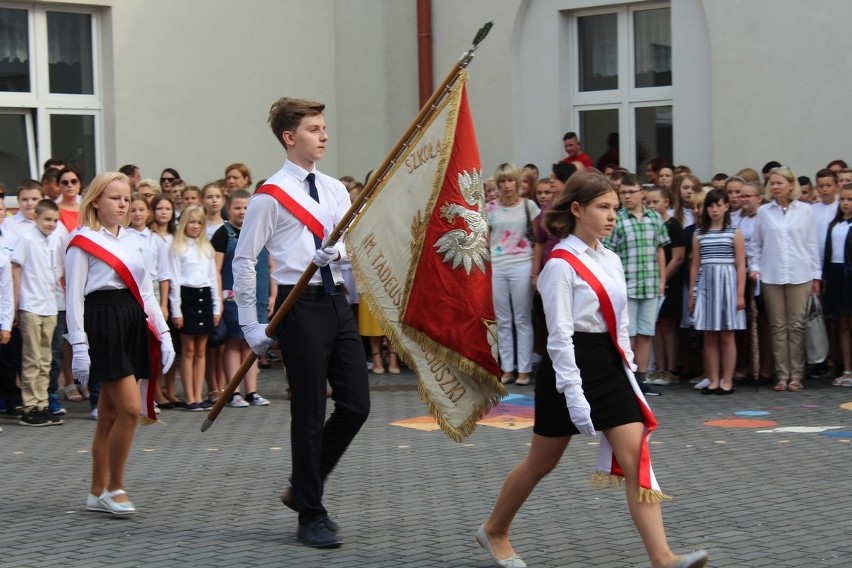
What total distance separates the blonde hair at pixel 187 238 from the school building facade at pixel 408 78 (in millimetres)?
4331

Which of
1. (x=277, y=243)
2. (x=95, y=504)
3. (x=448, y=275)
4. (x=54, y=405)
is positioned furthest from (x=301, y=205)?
(x=54, y=405)

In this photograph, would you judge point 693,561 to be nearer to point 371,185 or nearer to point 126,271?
point 371,185

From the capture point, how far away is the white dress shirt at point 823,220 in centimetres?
1238

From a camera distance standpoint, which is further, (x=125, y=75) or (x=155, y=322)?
(x=125, y=75)

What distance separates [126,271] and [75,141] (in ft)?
28.4

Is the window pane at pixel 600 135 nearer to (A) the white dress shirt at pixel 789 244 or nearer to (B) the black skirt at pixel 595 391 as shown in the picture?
(A) the white dress shirt at pixel 789 244

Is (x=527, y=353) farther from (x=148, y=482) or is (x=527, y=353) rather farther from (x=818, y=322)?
(x=148, y=482)

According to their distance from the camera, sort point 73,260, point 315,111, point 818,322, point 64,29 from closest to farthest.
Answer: point 315,111 < point 73,260 < point 818,322 < point 64,29

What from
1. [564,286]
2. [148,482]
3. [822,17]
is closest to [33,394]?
[148,482]

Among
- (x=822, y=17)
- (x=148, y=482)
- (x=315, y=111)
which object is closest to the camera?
(x=315, y=111)

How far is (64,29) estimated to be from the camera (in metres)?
15.3

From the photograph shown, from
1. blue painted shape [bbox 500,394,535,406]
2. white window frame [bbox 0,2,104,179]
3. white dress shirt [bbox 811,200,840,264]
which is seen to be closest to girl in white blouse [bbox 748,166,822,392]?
white dress shirt [bbox 811,200,840,264]

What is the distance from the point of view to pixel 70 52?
50.6 feet

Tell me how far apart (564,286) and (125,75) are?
11.0m
